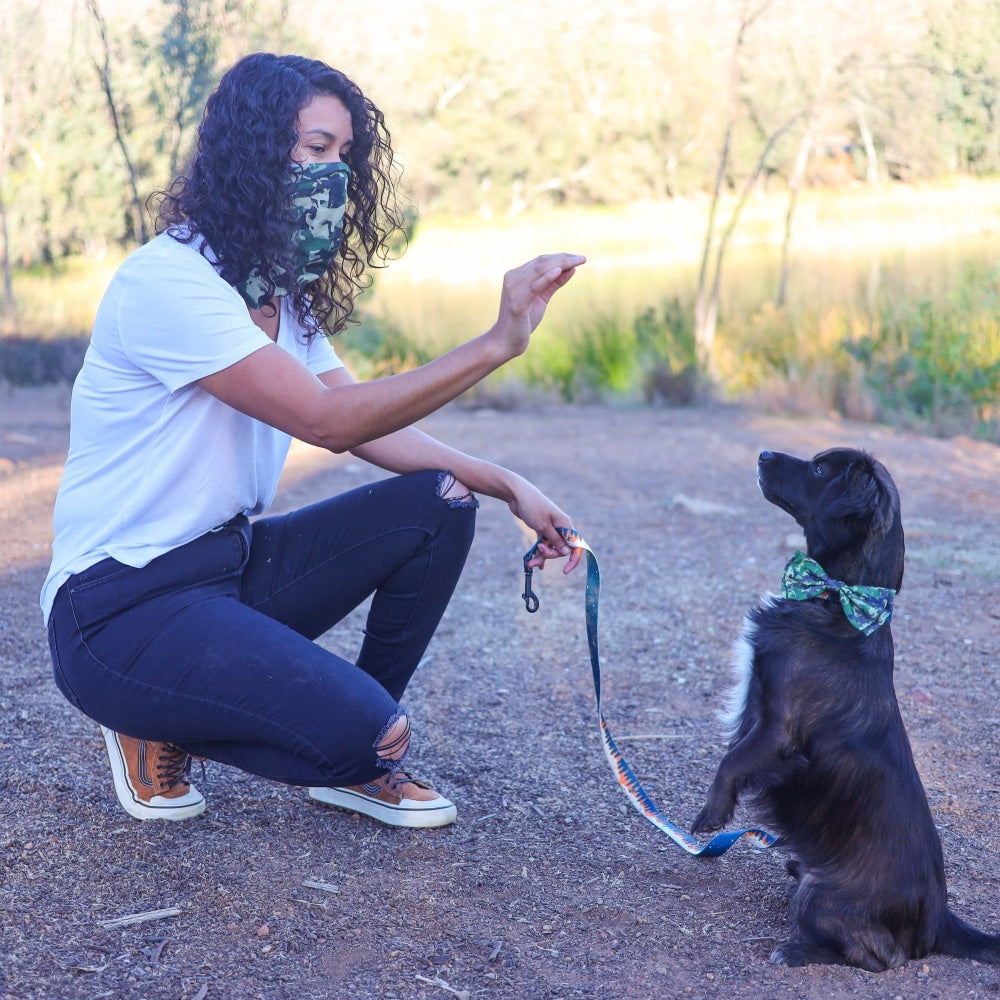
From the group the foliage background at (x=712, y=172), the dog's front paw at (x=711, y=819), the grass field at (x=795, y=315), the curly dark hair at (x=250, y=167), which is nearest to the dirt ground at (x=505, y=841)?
the dog's front paw at (x=711, y=819)

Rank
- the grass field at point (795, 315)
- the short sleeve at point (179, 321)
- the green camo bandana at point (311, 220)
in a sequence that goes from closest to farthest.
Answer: the short sleeve at point (179, 321)
the green camo bandana at point (311, 220)
the grass field at point (795, 315)

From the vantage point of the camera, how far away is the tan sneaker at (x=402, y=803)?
111 inches

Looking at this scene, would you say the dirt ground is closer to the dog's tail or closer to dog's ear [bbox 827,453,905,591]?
the dog's tail

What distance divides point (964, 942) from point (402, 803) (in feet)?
4.33

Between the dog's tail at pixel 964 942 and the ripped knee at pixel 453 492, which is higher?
the ripped knee at pixel 453 492

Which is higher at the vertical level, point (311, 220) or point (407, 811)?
point (311, 220)

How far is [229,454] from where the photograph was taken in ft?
8.50

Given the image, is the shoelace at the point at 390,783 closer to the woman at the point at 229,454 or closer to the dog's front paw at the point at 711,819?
the woman at the point at 229,454

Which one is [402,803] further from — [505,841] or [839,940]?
A: [839,940]

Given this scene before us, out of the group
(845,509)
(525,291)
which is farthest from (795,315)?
(525,291)

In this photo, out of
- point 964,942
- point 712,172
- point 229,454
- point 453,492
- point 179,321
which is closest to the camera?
point 964,942

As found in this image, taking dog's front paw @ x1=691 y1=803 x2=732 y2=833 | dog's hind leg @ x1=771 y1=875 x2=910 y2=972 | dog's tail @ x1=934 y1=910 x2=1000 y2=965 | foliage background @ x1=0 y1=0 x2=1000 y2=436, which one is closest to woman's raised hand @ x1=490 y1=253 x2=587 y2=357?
dog's front paw @ x1=691 y1=803 x2=732 y2=833

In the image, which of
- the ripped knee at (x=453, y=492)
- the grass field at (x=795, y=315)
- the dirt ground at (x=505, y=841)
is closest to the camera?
the dirt ground at (x=505, y=841)

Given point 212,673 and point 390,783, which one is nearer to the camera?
point 212,673
